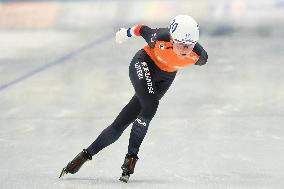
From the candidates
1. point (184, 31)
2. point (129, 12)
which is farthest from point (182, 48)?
point (129, 12)

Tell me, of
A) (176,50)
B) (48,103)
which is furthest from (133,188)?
(48,103)

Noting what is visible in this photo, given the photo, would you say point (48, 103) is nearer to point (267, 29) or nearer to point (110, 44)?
point (110, 44)

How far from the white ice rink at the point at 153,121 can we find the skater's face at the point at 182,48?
2.61ft

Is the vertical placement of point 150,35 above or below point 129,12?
above

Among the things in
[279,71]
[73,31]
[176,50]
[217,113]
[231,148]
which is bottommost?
[73,31]

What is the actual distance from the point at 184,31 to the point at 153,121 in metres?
1.95

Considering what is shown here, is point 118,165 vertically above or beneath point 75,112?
above

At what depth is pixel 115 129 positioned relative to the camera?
4301mm

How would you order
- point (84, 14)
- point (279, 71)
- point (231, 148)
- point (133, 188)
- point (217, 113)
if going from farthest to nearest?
point (84, 14) → point (279, 71) → point (217, 113) → point (231, 148) → point (133, 188)

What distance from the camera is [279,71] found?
8094mm

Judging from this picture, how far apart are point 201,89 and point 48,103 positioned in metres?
1.67

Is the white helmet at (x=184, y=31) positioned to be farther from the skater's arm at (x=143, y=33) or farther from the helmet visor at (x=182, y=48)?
the skater's arm at (x=143, y=33)

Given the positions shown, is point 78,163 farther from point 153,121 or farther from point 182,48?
point 153,121

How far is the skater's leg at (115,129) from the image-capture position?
4.28m
